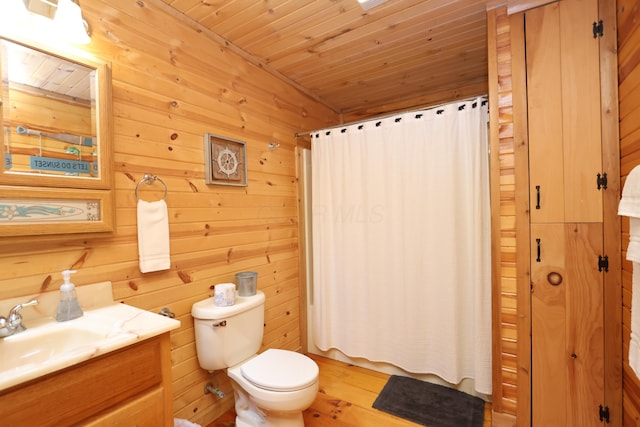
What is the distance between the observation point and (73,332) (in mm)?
1056

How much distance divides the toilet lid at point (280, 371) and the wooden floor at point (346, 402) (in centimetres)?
45

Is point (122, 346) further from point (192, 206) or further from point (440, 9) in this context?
point (440, 9)

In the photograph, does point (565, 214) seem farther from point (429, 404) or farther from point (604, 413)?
point (429, 404)

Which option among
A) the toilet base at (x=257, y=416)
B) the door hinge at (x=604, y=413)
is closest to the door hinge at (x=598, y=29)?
the door hinge at (x=604, y=413)

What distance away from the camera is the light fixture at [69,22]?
1103mm

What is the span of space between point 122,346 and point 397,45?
2.16 m

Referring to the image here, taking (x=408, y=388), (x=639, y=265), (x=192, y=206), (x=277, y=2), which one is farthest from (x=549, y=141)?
(x=192, y=206)

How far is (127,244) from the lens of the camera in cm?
136

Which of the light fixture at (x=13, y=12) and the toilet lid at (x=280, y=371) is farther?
the toilet lid at (x=280, y=371)

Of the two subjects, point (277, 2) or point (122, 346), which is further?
point (277, 2)

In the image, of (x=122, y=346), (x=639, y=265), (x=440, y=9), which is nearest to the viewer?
(x=122, y=346)

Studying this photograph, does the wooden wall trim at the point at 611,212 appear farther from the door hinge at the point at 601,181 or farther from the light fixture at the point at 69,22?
the light fixture at the point at 69,22

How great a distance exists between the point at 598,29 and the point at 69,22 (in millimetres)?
2291

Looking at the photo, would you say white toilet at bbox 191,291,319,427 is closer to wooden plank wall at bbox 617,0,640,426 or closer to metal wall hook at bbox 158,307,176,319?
metal wall hook at bbox 158,307,176,319
